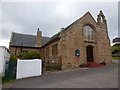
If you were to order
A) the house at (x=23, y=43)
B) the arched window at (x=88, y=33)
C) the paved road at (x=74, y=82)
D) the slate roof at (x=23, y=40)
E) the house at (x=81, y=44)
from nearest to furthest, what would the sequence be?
the paved road at (x=74, y=82), the house at (x=81, y=44), the arched window at (x=88, y=33), the house at (x=23, y=43), the slate roof at (x=23, y=40)

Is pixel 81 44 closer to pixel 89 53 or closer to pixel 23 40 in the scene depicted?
pixel 89 53

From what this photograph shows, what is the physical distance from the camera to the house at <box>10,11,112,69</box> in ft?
55.7

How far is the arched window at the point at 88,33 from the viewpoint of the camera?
20016mm

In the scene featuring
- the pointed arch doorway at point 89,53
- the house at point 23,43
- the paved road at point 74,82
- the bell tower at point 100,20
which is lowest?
the paved road at point 74,82

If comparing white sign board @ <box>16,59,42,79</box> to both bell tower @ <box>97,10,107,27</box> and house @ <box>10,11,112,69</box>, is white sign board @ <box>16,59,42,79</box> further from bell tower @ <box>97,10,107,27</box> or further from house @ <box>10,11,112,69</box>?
bell tower @ <box>97,10,107,27</box>

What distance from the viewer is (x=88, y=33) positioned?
67.1ft

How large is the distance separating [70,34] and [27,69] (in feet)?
30.2

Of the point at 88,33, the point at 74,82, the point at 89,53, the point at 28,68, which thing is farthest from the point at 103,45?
the point at 74,82

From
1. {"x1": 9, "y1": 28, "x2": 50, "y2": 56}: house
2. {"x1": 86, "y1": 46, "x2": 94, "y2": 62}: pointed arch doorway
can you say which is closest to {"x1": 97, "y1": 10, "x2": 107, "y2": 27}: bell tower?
{"x1": 86, "y1": 46, "x2": 94, "y2": 62}: pointed arch doorway

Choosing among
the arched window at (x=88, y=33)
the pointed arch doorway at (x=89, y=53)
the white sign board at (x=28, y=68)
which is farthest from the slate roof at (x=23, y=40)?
the white sign board at (x=28, y=68)

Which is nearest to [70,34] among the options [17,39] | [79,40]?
[79,40]

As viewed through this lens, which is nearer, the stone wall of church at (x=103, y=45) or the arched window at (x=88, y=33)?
the arched window at (x=88, y=33)

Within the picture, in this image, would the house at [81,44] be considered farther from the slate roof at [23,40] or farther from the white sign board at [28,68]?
Result: the slate roof at [23,40]

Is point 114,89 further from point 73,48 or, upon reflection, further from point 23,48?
point 23,48
